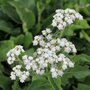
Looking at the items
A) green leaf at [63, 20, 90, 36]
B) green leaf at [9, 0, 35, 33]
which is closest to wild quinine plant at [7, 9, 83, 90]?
green leaf at [63, 20, 90, 36]

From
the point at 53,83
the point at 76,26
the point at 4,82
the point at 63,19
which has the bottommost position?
the point at 53,83

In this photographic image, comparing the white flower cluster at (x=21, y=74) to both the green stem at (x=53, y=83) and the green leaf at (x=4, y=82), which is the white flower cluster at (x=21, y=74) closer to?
the green stem at (x=53, y=83)

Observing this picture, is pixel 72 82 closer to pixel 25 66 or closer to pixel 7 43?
pixel 7 43

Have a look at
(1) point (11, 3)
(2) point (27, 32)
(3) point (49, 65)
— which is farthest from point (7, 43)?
(3) point (49, 65)

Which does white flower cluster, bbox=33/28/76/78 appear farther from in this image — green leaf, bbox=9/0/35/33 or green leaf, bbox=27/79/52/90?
green leaf, bbox=9/0/35/33

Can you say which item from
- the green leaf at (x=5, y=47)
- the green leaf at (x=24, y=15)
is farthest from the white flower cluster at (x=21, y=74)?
the green leaf at (x=24, y=15)

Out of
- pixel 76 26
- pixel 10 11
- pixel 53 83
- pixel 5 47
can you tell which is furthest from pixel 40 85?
pixel 10 11

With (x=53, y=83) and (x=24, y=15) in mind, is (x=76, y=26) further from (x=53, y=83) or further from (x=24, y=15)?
(x=53, y=83)
